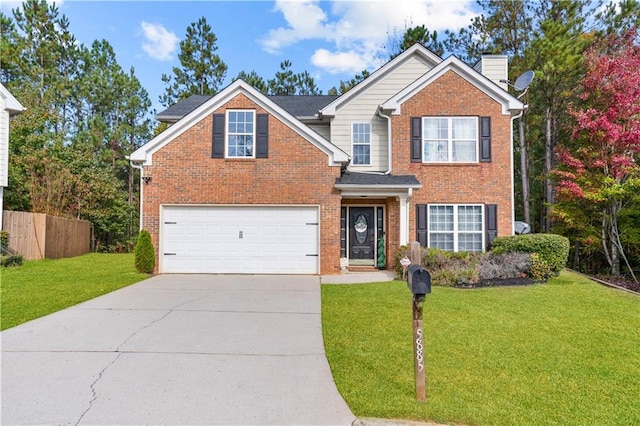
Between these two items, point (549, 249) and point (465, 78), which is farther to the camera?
point (465, 78)

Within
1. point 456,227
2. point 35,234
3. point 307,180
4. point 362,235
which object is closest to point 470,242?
point 456,227

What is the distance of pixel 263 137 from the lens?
39.9 feet

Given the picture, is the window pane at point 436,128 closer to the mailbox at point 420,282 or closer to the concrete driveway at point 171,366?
the concrete driveway at point 171,366

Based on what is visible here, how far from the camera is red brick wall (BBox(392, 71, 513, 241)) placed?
1290cm

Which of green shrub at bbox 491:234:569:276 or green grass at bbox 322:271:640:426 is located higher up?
green shrub at bbox 491:234:569:276

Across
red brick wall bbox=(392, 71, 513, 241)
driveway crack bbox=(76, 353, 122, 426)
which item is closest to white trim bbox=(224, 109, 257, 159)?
red brick wall bbox=(392, 71, 513, 241)

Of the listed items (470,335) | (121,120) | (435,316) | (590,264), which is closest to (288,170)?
(435,316)

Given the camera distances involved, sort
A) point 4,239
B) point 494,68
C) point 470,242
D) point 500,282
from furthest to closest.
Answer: point 494,68
point 4,239
point 470,242
point 500,282

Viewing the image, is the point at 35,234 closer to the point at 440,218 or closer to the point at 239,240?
the point at 239,240

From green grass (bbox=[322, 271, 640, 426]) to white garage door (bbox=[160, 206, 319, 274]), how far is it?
3816 millimetres

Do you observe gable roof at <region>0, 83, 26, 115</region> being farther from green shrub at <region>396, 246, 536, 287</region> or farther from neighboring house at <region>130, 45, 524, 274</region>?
green shrub at <region>396, 246, 536, 287</region>

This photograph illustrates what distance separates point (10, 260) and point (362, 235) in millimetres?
12050

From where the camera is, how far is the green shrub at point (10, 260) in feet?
43.2

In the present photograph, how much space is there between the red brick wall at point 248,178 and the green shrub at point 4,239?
6.78 meters
